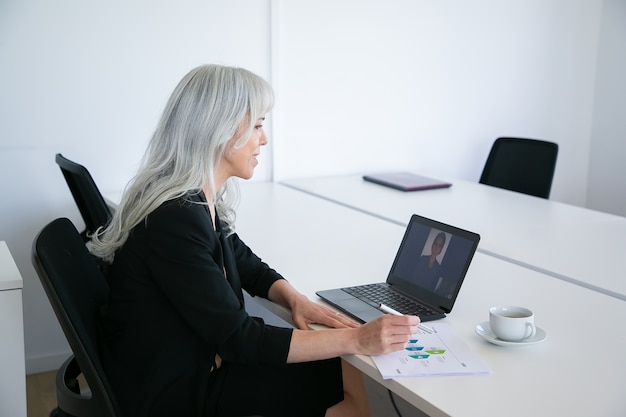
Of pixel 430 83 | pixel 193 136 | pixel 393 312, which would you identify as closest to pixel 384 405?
pixel 393 312

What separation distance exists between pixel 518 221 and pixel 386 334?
139 centimetres

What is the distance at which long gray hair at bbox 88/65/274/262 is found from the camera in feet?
5.47

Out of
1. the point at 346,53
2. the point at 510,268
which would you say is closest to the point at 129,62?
the point at 346,53

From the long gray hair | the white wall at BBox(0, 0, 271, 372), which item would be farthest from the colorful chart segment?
the white wall at BBox(0, 0, 271, 372)

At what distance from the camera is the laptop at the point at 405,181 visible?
10.8ft

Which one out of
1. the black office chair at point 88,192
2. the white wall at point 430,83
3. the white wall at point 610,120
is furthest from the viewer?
the white wall at point 610,120

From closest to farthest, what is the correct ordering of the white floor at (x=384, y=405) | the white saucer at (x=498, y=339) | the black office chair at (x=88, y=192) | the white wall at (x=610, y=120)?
the white saucer at (x=498, y=339) → the black office chair at (x=88, y=192) → the white floor at (x=384, y=405) → the white wall at (x=610, y=120)

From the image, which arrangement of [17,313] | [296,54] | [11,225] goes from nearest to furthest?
1. [17,313]
2. [11,225]
3. [296,54]

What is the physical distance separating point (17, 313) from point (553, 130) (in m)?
3.35

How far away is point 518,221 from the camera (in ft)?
8.95

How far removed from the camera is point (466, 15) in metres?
3.87

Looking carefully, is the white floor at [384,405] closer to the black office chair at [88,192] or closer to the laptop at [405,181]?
the laptop at [405,181]

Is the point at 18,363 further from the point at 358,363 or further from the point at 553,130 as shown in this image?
the point at 553,130

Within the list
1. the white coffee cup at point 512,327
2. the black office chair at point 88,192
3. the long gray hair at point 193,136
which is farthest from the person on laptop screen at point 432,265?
the black office chair at point 88,192
